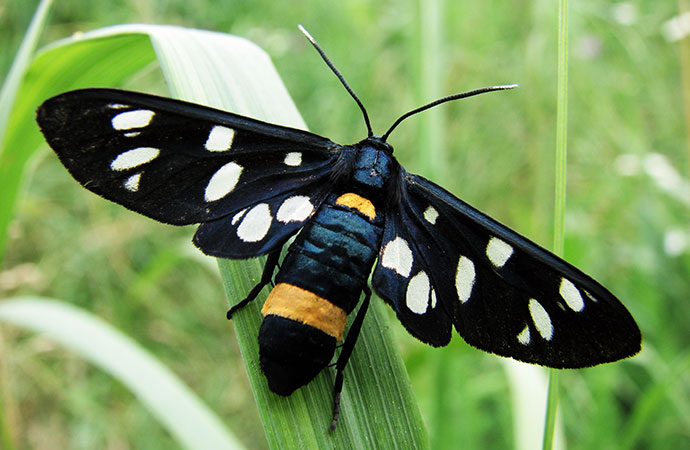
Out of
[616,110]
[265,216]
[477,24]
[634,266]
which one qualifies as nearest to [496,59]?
[477,24]

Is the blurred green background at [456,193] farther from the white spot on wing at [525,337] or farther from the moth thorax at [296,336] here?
the moth thorax at [296,336]

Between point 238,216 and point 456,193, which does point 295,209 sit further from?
point 456,193

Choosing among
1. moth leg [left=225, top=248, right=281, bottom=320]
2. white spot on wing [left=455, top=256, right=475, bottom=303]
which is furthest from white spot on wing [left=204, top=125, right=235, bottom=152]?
white spot on wing [left=455, top=256, right=475, bottom=303]

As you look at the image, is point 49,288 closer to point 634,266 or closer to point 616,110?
point 634,266

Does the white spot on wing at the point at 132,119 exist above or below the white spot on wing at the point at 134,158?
above

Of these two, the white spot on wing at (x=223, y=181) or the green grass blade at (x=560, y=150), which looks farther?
the white spot on wing at (x=223, y=181)

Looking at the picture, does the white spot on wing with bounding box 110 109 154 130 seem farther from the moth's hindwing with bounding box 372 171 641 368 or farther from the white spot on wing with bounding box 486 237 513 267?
the white spot on wing with bounding box 486 237 513 267

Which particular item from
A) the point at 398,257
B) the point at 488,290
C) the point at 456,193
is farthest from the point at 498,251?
the point at 456,193

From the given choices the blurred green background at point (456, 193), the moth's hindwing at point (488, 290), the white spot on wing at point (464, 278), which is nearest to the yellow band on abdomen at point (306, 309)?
the moth's hindwing at point (488, 290)
